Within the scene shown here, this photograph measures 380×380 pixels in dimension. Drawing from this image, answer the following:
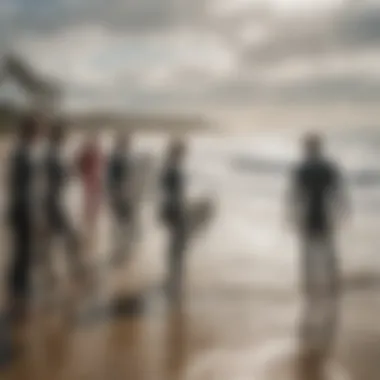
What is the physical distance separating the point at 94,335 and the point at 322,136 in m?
0.51

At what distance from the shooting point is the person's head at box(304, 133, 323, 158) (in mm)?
1296

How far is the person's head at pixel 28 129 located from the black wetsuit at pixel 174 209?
0.77 ft

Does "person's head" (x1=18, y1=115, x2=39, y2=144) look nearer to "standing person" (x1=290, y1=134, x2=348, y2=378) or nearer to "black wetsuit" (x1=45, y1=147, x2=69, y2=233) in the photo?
"black wetsuit" (x1=45, y1=147, x2=69, y2=233)

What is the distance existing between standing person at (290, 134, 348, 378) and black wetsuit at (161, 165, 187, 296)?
0.62 feet

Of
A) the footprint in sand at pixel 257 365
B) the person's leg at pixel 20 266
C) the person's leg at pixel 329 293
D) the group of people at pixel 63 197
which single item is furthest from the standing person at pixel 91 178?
the person's leg at pixel 329 293

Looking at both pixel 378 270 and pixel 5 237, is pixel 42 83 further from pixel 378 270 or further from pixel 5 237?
pixel 378 270

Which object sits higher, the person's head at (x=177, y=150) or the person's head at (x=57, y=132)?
the person's head at (x=57, y=132)

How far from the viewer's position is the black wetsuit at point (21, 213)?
1.30m

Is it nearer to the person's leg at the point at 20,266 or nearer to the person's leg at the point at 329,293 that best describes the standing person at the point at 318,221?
the person's leg at the point at 329,293

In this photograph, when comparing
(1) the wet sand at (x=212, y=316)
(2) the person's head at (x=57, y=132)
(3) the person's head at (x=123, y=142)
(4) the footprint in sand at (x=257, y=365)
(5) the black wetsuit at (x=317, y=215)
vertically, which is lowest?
(4) the footprint in sand at (x=257, y=365)

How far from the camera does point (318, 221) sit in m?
1.30

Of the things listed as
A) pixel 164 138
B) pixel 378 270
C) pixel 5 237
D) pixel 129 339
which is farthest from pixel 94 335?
pixel 378 270

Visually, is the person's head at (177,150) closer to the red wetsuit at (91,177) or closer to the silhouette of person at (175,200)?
the silhouette of person at (175,200)

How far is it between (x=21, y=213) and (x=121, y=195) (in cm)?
17
